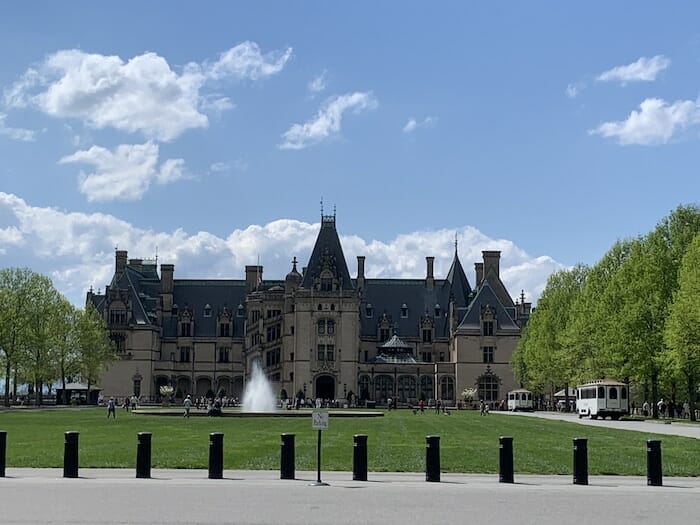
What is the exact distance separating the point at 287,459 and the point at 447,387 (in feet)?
339

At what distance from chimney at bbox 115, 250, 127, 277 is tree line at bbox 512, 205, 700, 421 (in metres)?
71.6

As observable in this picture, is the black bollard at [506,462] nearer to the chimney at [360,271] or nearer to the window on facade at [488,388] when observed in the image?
the window on facade at [488,388]

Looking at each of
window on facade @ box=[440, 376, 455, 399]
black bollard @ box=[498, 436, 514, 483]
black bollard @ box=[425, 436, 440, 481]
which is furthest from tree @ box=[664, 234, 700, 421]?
window on facade @ box=[440, 376, 455, 399]

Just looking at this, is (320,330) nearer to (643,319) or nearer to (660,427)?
(643,319)

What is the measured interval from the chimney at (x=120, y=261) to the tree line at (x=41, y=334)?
1410 inches

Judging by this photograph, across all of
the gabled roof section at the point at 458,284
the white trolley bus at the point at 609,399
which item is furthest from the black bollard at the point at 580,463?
the gabled roof section at the point at 458,284

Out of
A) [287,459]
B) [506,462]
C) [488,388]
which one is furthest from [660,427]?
[488,388]

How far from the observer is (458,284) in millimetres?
137875

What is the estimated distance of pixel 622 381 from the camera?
76.6 meters

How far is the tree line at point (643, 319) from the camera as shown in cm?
5912

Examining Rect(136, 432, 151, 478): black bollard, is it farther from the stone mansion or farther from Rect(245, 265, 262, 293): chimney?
Rect(245, 265, 262, 293): chimney

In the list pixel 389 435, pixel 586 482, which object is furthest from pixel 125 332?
pixel 586 482

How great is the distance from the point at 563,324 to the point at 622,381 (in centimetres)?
1622

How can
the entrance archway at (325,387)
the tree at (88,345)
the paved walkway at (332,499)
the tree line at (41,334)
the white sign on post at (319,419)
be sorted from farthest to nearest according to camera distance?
the entrance archway at (325,387) → the tree at (88,345) → the tree line at (41,334) → the white sign on post at (319,419) → the paved walkway at (332,499)
